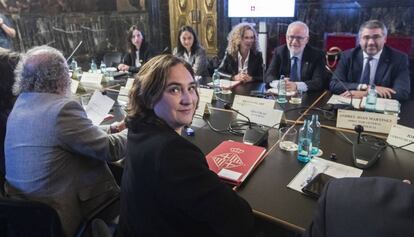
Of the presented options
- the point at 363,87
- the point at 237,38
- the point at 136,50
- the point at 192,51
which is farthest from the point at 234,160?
the point at 136,50

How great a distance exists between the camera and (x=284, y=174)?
1.23 meters

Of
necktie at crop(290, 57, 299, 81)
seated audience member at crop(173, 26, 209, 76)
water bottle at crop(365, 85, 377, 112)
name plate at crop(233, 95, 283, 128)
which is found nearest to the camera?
name plate at crop(233, 95, 283, 128)

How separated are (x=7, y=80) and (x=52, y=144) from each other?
54 centimetres

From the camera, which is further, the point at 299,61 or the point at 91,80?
the point at 91,80

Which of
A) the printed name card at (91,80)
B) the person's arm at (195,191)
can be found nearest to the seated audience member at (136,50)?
the printed name card at (91,80)

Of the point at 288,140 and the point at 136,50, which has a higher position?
the point at 136,50

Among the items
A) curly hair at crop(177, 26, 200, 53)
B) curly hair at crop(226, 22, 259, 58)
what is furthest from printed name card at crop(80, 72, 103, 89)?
curly hair at crop(226, 22, 259, 58)

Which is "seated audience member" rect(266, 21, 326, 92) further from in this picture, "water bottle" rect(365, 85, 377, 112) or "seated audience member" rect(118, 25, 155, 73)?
"seated audience member" rect(118, 25, 155, 73)

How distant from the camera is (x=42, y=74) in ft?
4.37

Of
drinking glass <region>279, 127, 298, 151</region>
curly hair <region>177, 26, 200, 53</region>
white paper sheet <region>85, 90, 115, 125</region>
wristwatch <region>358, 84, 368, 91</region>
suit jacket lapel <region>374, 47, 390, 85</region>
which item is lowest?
drinking glass <region>279, 127, 298, 151</region>

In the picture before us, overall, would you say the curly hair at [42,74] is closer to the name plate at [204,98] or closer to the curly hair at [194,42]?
the name plate at [204,98]

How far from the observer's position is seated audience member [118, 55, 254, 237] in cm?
86

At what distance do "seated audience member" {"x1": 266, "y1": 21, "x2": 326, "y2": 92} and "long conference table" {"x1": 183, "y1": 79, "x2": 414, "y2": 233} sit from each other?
799 millimetres

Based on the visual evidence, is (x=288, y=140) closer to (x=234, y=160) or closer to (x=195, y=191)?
(x=234, y=160)
